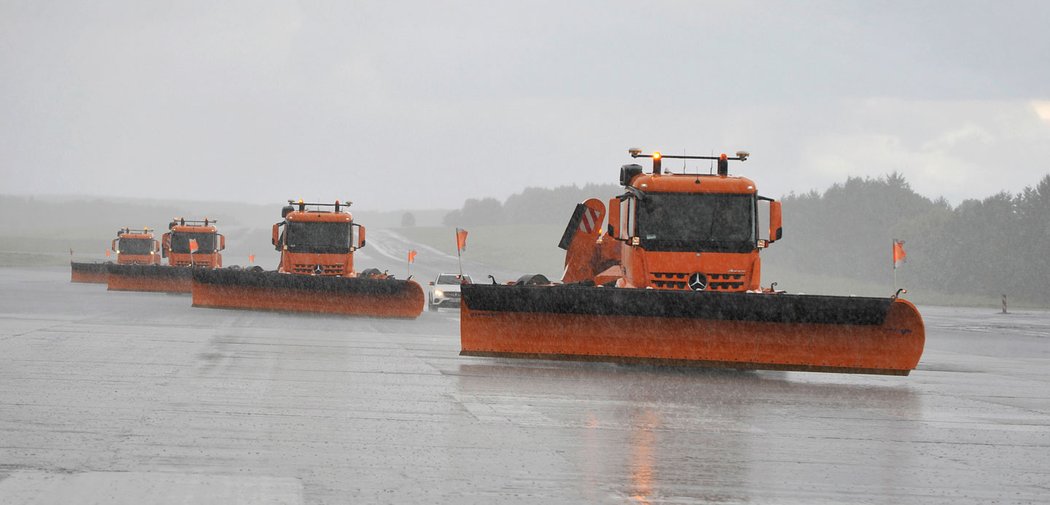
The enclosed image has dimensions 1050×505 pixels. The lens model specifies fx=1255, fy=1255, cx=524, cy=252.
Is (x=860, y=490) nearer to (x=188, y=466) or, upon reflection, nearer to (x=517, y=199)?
(x=188, y=466)

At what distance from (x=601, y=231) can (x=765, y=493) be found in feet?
39.8

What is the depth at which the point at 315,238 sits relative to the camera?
3045cm

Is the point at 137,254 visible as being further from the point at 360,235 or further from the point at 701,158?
the point at 701,158

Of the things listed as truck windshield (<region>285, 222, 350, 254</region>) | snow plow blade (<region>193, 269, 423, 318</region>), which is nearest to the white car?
truck windshield (<region>285, 222, 350, 254</region>)

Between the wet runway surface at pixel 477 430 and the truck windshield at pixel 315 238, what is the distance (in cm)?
1192

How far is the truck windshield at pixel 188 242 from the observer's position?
4219 cm

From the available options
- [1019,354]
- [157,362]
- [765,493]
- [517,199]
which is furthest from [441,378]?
[517,199]

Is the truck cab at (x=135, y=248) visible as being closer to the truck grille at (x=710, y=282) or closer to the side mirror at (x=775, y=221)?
the truck grille at (x=710, y=282)

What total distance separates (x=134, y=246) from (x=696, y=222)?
3750 centimetres

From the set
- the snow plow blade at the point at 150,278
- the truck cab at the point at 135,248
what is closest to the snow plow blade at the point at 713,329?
the snow plow blade at the point at 150,278

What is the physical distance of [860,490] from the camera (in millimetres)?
7637

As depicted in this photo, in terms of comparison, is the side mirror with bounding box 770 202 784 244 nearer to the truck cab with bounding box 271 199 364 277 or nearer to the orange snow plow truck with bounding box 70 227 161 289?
the truck cab with bounding box 271 199 364 277

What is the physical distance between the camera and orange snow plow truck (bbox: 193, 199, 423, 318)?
28.8m

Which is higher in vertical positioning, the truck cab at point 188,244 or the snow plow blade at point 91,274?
the truck cab at point 188,244
